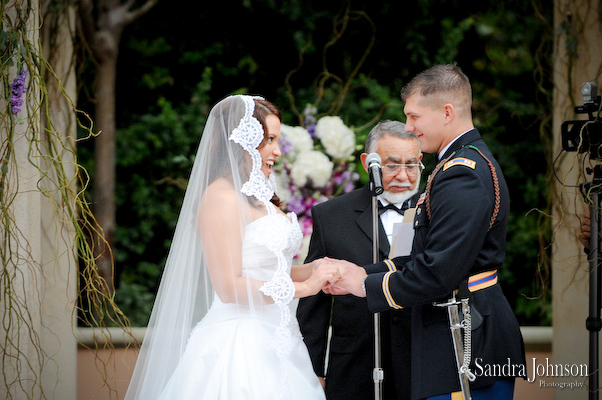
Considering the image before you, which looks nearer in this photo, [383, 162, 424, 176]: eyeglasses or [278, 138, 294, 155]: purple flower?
[383, 162, 424, 176]: eyeglasses

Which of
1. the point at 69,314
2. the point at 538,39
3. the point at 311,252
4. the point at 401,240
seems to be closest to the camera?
the point at 401,240

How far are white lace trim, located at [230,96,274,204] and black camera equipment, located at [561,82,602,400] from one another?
1.42m

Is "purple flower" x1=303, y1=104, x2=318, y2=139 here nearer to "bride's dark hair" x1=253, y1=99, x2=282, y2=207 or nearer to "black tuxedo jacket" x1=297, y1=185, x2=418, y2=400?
"black tuxedo jacket" x1=297, y1=185, x2=418, y2=400

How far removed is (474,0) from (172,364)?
16.7 feet

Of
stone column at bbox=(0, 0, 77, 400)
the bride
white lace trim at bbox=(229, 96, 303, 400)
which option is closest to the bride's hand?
the bride

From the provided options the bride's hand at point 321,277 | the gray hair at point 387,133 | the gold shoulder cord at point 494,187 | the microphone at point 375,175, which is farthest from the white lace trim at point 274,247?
the gray hair at point 387,133

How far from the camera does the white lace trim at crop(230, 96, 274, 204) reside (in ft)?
8.94

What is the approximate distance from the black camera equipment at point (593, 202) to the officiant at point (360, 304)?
803 millimetres

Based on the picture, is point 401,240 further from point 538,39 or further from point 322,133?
point 538,39

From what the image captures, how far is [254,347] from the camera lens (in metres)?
2.64

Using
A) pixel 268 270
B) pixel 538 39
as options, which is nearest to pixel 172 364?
pixel 268 270

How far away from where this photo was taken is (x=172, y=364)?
2.73 metres

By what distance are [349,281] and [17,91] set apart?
168cm

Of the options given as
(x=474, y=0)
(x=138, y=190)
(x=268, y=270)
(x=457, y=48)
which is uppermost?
(x=474, y=0)
